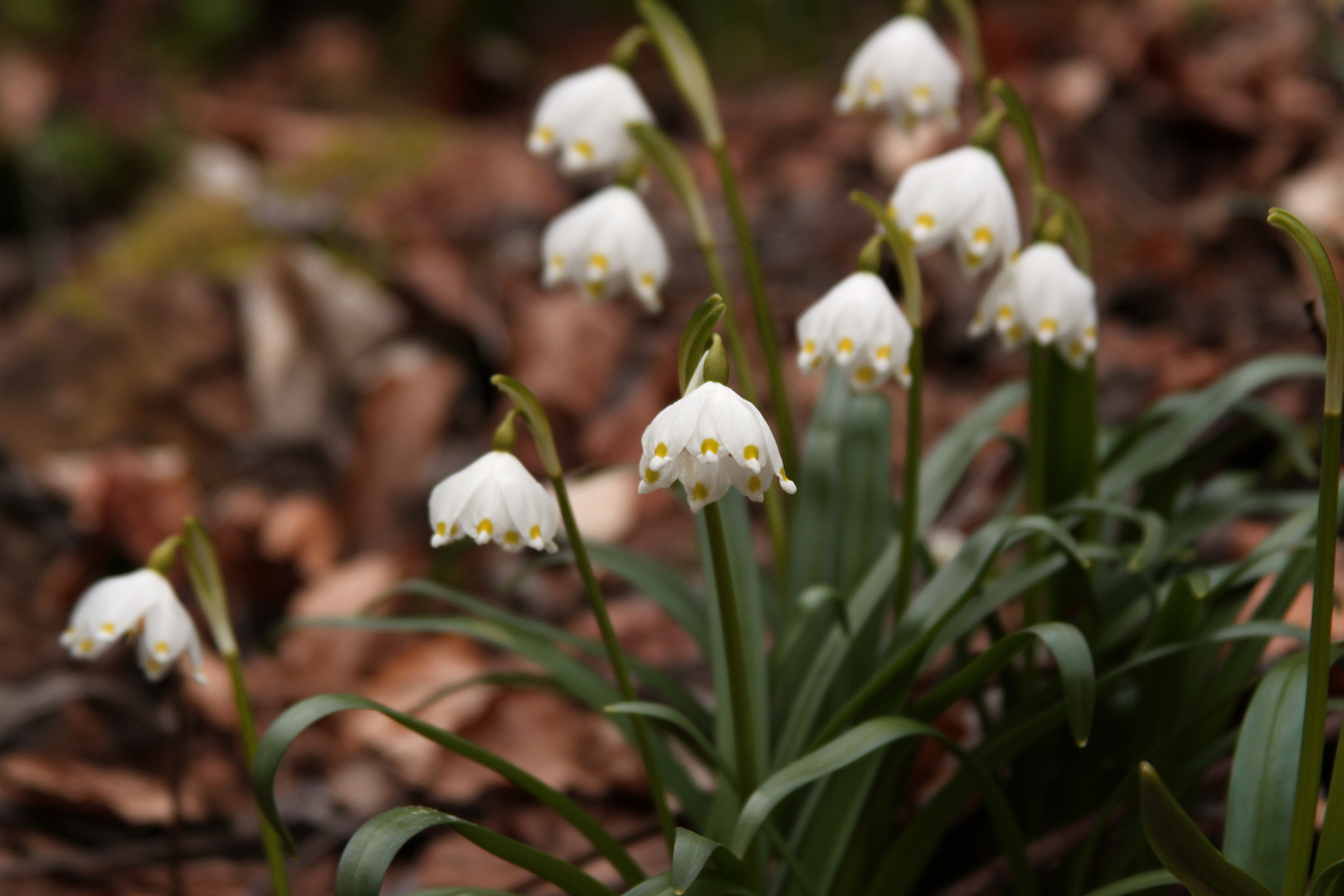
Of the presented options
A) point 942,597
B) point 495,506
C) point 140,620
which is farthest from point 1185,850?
point 140,620

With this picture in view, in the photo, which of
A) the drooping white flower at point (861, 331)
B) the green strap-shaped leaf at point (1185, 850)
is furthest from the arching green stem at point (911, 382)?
the green strap-shaped leaf at point (1185, 850)

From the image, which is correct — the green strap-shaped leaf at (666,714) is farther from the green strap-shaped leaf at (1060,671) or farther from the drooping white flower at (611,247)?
the drooping white flower at (611,247)

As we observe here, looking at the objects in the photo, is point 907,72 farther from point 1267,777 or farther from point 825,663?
point 1267,777

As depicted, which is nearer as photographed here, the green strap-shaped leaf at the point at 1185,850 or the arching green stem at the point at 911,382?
the green strap-shaped leaf at the point at 1185,850

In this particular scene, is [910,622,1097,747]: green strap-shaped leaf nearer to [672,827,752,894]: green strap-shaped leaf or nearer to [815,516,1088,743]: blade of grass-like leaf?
[815,516,1088,743]: blade of grass-like leaf

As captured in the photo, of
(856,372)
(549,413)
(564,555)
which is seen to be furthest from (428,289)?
(856,372)

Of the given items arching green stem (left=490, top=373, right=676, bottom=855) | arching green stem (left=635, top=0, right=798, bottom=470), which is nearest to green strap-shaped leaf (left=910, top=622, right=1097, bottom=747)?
arching green stem (left=490, top=373, right=676, bottom=855)
